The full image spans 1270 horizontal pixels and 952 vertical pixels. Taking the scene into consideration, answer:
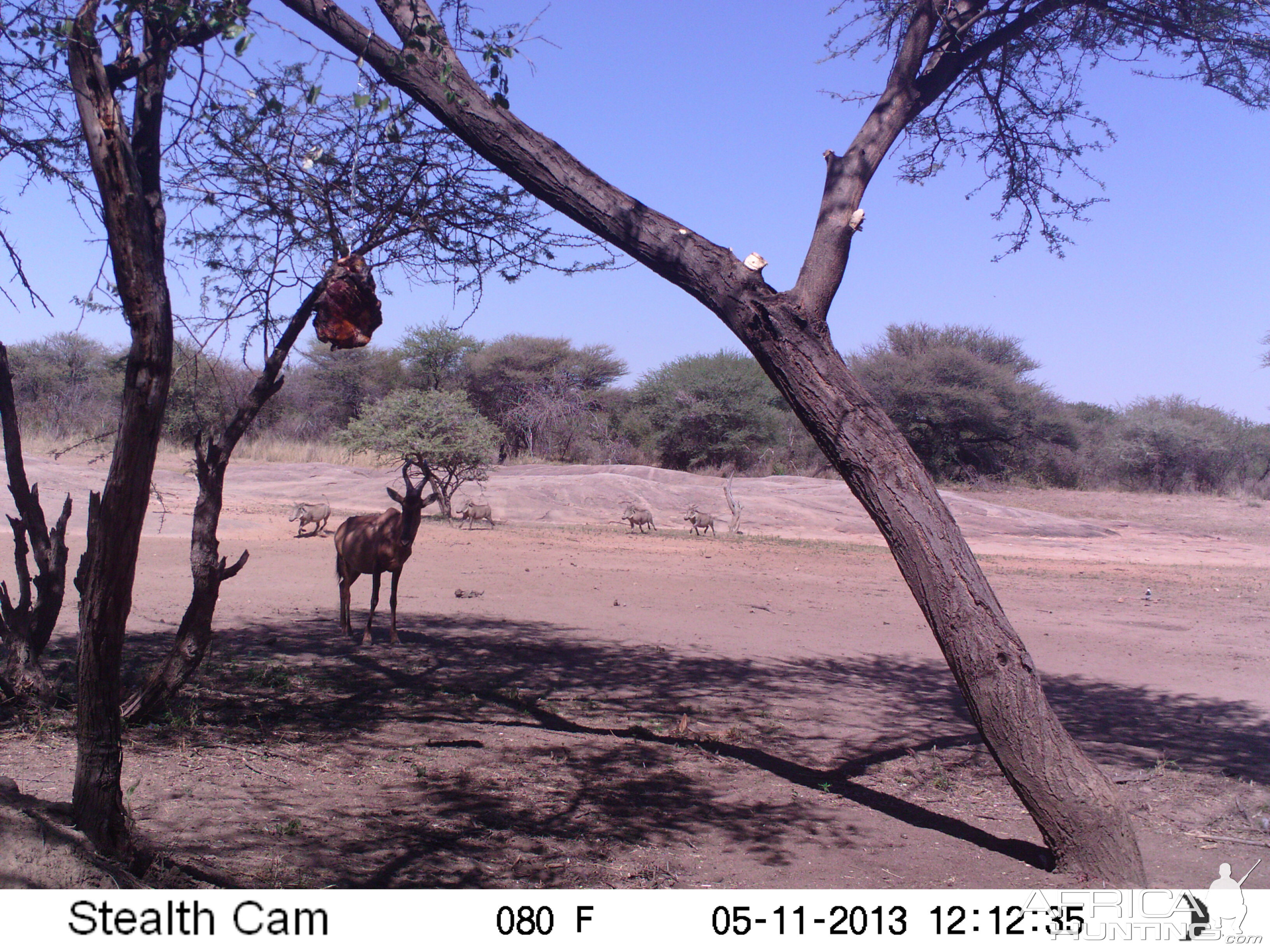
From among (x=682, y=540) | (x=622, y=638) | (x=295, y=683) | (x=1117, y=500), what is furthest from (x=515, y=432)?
(x=295, y=683)

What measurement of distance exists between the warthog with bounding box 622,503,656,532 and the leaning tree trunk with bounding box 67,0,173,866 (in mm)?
19061

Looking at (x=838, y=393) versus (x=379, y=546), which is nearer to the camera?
(x=838, y=393)

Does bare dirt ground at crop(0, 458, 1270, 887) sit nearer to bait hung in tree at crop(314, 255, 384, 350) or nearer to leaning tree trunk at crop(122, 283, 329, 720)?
leaning tree trunk at crop(122, 283, 329, 720)

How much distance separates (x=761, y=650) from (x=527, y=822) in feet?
17.6

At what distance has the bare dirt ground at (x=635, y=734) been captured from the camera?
4.09 m

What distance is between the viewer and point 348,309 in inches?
191

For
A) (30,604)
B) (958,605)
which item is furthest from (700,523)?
(958,605)

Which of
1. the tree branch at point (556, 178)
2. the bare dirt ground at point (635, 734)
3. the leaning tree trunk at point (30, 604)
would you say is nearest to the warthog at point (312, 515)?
the bare dirt ground at point (635, 734)

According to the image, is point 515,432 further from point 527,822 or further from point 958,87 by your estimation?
point 527,822

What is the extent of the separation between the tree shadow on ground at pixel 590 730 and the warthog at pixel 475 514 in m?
10.7

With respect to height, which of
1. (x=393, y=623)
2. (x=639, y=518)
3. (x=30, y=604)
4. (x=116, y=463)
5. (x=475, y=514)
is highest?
(x=116, y=463)

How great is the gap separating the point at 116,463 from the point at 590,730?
154 inches

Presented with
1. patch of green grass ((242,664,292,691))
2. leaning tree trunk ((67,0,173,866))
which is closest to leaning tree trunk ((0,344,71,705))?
patch of green grass ((242,664,292,691))

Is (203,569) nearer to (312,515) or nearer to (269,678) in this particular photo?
(269,678)
